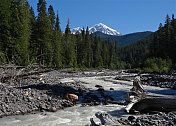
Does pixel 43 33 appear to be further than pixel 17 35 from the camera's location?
Yes

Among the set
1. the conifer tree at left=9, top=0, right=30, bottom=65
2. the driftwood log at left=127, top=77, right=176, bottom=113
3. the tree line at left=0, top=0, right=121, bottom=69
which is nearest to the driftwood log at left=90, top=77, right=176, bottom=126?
the driftwood log at left=127, top=77, right=176, bottom=113

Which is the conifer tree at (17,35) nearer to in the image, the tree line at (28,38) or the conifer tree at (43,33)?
the tree line at (28,38)

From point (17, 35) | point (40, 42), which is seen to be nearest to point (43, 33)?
point (40, 42)

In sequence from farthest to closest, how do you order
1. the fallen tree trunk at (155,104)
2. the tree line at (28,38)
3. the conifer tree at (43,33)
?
1. the conifer tree at (43,33)
2. the tree line at (28,38)
3. the fallen tree trunk at (155,104)

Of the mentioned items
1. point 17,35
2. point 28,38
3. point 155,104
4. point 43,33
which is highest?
point 43,33

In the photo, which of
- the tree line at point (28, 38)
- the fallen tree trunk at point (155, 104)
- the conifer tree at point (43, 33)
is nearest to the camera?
the fallen tree trunk at point (155, 104)

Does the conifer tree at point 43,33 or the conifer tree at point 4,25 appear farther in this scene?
the conifer tree at point 43,33

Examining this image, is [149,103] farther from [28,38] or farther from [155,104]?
[28,38]

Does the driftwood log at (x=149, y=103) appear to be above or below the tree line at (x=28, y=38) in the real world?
below

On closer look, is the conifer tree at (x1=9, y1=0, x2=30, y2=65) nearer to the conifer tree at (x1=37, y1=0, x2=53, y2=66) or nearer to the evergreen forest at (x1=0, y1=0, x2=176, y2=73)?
the evergreen forest at (x1=0, y1=0, x2=176, y2=73)

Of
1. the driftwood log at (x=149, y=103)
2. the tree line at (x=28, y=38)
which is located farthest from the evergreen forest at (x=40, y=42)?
the driftwood log at (x=149, y=103)

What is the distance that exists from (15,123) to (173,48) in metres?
46.8

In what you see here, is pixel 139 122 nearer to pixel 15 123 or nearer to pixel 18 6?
pixel 15 123

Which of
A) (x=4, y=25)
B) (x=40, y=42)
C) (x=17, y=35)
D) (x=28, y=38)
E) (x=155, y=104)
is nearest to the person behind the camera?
(x=155, y=104)
